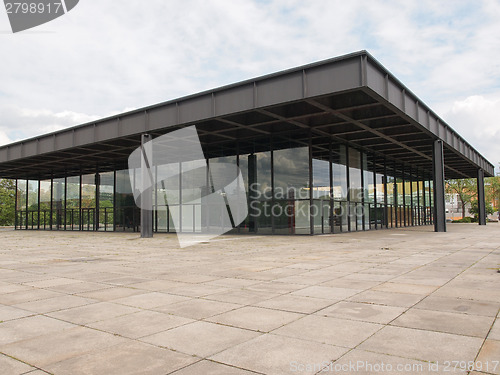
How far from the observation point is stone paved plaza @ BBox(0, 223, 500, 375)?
12.3ft

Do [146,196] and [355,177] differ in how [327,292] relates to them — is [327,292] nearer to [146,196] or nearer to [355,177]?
[146,196]

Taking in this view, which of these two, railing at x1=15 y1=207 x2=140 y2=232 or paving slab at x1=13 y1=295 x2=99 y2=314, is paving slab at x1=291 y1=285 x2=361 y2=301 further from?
railing at x1=15 y1=207 x2=140 y2=232

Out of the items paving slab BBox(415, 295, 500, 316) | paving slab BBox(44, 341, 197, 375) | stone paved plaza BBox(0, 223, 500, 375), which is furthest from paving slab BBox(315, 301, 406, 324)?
paving slab BBox(44, 341, 197, 375)

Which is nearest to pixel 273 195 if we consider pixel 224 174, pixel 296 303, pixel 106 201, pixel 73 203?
pixel 224 174

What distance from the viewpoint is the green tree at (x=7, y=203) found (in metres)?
62.5

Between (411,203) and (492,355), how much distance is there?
133 feet

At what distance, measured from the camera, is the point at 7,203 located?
6353 centimetres

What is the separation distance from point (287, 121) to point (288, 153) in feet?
13.1

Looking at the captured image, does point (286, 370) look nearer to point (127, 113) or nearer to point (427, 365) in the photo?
point (427, 365)

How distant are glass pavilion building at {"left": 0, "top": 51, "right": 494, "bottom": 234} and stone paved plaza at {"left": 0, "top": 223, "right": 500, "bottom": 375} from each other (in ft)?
33.6

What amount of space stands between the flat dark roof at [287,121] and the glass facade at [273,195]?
1.07 m

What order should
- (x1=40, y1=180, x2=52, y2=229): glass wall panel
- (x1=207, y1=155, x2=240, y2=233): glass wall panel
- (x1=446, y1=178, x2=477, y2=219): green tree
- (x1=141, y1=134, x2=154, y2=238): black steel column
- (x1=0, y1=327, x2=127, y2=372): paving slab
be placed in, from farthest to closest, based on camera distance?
(x1=446, y1=178, x2=477, y2=219): green tree, (x1=40, y1=180, x2=52, y2=229): glass wall panel, (x1=207, y1=155, x2=240, y2=233): glass wall panel, (x1=141, y1=134, x2=154, y2=238): black steel column, (x1=0, y1=327, x2=127, y2=372): paving slab

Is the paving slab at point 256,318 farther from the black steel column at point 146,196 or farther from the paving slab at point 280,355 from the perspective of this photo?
the black steel column at point 146,196

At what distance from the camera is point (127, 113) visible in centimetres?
2456
